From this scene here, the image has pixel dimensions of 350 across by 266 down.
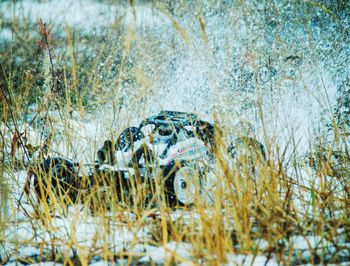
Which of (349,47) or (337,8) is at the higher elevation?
(337,8)

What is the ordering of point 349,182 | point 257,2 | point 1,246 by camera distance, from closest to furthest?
point 1,246, point 349,182, point 257,2

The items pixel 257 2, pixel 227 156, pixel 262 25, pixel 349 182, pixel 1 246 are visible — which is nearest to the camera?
pixel 1 246

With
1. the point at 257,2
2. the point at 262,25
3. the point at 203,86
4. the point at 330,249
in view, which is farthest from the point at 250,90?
the point at 330,249

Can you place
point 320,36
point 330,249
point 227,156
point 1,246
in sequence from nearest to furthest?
point 330,249, point 1,246, point 227,156, point 320,36

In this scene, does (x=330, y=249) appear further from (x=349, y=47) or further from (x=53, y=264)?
(x=349, y=47)


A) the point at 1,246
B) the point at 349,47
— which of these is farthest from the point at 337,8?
the point at 1,246

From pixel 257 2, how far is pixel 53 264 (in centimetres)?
821

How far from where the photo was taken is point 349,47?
6.23 metres

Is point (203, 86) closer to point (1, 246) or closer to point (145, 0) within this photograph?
point (145, 0)

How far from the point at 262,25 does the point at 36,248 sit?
734 centimetres

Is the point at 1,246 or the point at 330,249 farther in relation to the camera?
the point at 1,246

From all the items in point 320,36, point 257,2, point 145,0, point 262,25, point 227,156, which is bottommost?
point 227,156

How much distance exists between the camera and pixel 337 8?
235 inches

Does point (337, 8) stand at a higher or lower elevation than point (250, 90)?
higher
